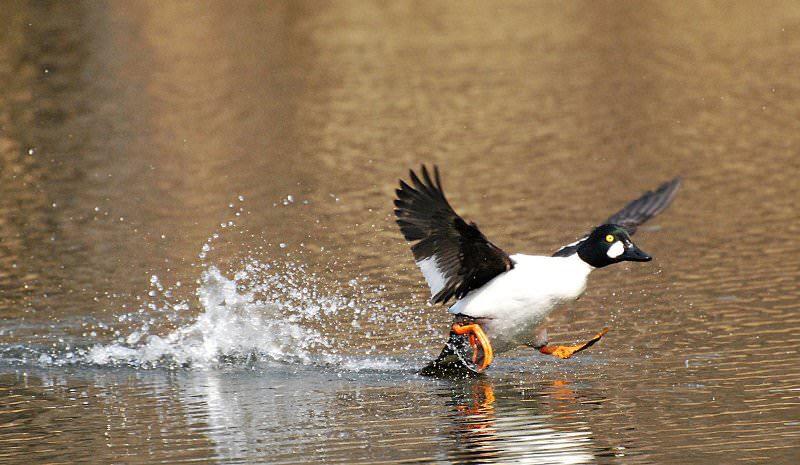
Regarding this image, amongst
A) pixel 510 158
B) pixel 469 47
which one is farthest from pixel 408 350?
pixel 469 47

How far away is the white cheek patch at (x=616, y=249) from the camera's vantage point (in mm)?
9891

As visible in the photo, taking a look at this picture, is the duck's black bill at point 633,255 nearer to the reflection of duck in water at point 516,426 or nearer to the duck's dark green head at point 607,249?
the duck's dark green head at point 607,249

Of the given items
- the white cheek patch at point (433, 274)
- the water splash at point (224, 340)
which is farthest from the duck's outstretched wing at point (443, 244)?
the water splash at point (224, 340)

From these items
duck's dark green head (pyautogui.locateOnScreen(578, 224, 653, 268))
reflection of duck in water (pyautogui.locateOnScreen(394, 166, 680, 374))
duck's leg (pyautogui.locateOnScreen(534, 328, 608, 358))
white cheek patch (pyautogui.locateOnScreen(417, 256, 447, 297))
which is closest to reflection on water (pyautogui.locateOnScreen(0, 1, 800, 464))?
duck's leg (pyautogui.locateOnScreen(534, 328, 608, 358))

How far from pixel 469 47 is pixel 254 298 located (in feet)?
61.3

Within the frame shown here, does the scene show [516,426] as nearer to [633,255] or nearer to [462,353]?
[462,353]

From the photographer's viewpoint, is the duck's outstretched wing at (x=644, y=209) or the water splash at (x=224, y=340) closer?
the duck's outstretched wing at (x=644, y=209)

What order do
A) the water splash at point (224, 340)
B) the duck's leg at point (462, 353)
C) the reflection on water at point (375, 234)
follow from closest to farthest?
1. the reflection on water at point (375, 234)
2. the duck's leg at point (462, 353)
3. the water splash at point (224, 340)

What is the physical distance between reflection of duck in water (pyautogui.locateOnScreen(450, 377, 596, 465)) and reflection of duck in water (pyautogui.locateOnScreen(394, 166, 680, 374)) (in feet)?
1.31

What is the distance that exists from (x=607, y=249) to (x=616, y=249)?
0.07m

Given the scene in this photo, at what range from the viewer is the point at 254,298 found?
43.0 ft

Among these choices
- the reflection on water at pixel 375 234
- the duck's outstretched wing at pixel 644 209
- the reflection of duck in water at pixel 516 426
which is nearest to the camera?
the reflection of duck in water at pixel 516 426

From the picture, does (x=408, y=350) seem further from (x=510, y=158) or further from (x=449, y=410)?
(x=510, y=158)

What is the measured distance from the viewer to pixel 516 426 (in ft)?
28.6
